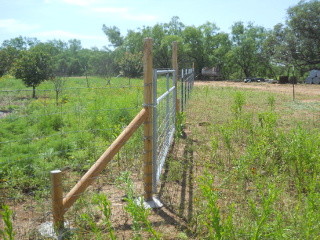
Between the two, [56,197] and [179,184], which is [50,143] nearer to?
[179,184]

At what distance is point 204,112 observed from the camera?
32.4 feet

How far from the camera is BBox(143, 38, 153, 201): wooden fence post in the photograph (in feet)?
10.9

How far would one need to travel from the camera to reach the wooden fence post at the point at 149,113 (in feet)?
10.9

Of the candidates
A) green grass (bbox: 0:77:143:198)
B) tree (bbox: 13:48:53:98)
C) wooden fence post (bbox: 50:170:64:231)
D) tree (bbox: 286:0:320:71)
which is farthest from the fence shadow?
tree (bbox: 286:0:320:71)

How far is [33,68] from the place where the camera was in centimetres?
1780

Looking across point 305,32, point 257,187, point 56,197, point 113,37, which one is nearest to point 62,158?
point 56,197

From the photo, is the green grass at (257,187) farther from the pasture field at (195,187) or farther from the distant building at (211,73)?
the distant building at (211,73)

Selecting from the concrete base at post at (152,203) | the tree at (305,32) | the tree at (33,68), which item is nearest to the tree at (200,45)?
the tree at (305,32)

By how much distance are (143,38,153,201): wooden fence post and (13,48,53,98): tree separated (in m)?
15.5

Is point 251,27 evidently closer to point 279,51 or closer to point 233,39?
point 233,39

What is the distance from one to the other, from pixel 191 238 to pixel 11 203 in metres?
2.27

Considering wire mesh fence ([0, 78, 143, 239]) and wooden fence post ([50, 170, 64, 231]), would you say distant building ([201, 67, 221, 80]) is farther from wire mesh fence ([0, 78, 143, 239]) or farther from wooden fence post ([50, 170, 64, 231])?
wooden fence post ([50, 170, 64, 231])

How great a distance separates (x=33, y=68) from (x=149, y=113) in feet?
53.3

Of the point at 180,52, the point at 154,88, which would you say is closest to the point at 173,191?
the point at 154,88
